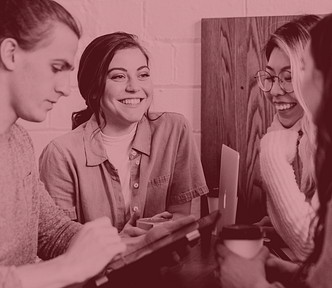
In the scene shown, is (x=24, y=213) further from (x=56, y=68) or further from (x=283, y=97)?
(x=283, y=97)

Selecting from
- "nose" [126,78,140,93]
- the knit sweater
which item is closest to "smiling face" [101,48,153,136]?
"nose" [126,78,140,93]

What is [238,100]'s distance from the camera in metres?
1.59

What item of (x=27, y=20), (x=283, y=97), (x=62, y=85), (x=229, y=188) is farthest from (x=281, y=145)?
(x=27, y=20)

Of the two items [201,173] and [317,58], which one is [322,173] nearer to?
[317,58]

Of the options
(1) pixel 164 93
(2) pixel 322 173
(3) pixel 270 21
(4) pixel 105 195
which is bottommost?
(4) pixel 105 195

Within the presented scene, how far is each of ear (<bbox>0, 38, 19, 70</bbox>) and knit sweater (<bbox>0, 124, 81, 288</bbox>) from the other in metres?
0.17

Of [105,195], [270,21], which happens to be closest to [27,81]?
[105,195]

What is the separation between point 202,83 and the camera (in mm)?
1586

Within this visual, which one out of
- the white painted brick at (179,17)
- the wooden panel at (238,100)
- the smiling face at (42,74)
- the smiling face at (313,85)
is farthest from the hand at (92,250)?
the white painted brick at (179,17)

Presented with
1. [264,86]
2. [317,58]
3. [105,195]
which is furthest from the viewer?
[264,86]

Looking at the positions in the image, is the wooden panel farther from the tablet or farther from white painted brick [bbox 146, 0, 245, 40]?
the tablet

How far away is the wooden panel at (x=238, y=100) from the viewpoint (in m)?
1.57

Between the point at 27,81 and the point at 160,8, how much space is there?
0.79 meters

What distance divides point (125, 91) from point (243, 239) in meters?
0.71
